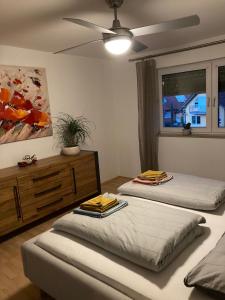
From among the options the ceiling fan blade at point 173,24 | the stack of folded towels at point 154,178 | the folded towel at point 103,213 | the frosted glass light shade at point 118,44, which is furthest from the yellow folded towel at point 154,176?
the ceiling fan blade at point 173,24

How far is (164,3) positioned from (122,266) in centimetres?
209

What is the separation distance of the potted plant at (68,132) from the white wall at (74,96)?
0.12m

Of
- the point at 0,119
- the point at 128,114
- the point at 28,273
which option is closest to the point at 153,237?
the point at 28,273

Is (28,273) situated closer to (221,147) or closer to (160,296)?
(160,296)

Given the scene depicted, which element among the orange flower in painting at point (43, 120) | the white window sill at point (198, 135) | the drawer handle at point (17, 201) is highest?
the orange flower in painting at point (43, 120)

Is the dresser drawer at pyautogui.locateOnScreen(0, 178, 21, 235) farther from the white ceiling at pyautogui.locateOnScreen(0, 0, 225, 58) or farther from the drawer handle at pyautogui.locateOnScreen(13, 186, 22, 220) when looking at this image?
the white ceiling at pyautogui.locateOnScreen(0, 0, 225, 58)

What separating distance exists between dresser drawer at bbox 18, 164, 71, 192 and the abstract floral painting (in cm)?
60

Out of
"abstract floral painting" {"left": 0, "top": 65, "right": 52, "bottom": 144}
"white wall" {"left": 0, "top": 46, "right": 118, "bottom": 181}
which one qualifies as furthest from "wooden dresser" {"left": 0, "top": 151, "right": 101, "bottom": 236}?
"abstract floral painting" {"left": 0, "top": 65, "right": 52, "bottom": 144}

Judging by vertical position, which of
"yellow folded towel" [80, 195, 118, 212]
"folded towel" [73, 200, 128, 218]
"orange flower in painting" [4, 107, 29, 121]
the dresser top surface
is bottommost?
"folded towel" [73, 200, 128, 218]

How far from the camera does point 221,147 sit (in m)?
3.57

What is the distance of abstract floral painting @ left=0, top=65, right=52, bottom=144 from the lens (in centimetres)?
309

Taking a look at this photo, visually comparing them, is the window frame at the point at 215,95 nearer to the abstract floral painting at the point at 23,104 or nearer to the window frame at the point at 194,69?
the window frame at the point at 194,69

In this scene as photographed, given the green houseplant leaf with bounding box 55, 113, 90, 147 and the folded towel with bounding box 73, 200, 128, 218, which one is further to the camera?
the green houseplant leaf with bounding box 55, 113, 90, 147

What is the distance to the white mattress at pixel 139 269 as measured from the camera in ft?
4.05
